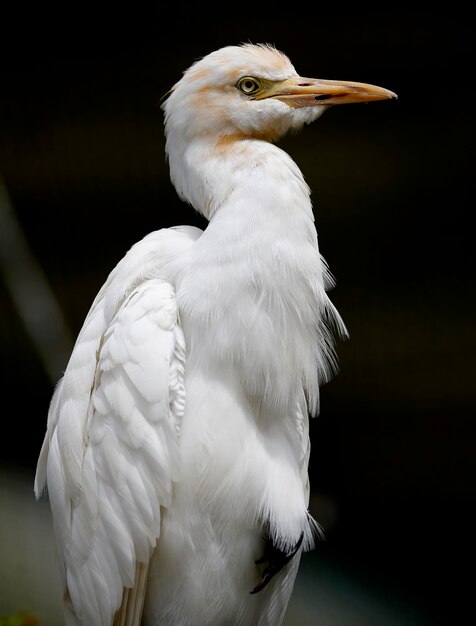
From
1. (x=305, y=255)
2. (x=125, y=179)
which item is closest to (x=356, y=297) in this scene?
(x=125, y=179)

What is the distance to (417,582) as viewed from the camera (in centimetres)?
194

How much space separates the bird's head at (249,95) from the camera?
119cm

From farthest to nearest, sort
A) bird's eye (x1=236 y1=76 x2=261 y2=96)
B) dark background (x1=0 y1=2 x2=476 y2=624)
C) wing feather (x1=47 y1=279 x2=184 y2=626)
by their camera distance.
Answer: dark background (x1=0 y1=2 x2=476 y2=624) < bird's eye (x1=236 y1=76 x2=261 y2=96) < wing feather (x1=47 y1=279 x2=184 y2=626)

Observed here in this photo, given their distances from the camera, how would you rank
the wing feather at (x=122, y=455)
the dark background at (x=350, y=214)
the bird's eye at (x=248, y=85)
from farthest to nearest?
the dark background at (x=350, y=214), the bird's eye at (x=248, y=85), the wing feather at (x=122, y=455)

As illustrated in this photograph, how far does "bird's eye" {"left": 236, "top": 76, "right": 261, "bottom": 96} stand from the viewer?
1.20m

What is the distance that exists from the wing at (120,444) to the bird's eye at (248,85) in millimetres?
252

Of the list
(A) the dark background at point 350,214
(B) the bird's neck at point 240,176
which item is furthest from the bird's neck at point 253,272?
(A) the dark background at point 350,214

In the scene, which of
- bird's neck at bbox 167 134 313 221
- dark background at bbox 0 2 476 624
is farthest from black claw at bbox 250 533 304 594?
dark background at bbox 0 2 476 624

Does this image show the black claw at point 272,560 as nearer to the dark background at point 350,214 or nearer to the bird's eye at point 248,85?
the bird's eye at point 248,85

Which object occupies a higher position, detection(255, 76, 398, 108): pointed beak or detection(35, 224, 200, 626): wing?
detection(255, 76, 398, 108): pointed beak

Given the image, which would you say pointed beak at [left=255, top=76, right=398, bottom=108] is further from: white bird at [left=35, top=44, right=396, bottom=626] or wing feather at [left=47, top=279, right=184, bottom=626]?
wing feather at [left=47, top=279, right=184, bottom=626]

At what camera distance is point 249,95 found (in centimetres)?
120

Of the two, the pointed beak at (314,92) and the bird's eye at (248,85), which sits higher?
the bird's eye at (248,85)

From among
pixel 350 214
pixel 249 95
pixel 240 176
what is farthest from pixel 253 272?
pixel 350 214
